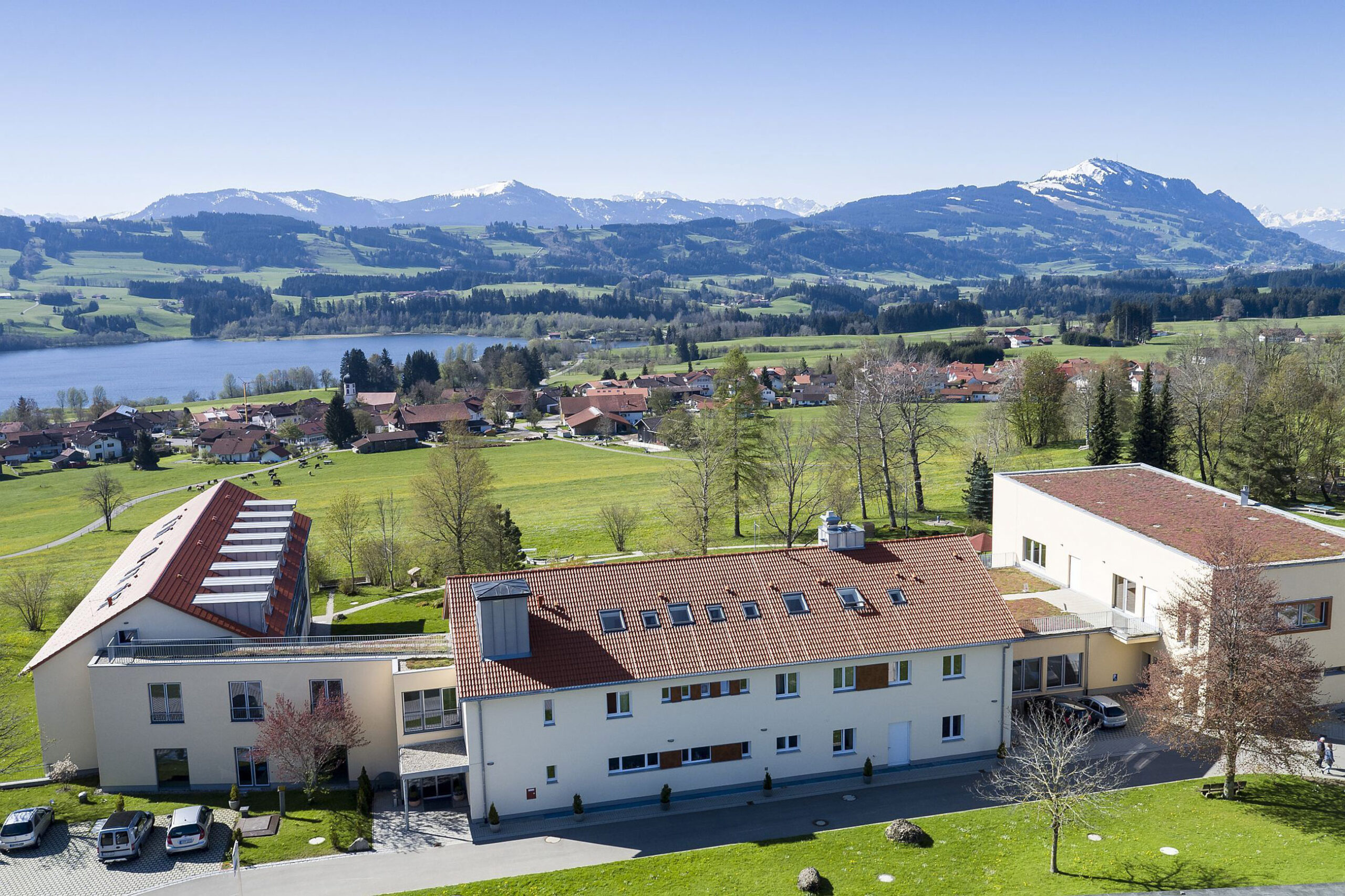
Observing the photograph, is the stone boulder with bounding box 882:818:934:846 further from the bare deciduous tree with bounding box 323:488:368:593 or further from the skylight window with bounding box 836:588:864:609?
the bare deciduous tree with bounding box 323:488:368:593

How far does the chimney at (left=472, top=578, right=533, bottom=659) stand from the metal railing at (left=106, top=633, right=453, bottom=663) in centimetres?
341

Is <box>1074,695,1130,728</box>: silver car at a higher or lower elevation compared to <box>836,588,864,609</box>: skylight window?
lower

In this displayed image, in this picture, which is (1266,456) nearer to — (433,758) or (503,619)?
(503,619)

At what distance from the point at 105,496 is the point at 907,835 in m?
84.9

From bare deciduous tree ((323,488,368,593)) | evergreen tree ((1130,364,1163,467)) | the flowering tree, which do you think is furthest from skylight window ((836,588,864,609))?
evergreen tree ((1130,364,1163,467))

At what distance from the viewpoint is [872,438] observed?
2707 inches

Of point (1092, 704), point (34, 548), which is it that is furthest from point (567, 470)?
point (1092, 704)

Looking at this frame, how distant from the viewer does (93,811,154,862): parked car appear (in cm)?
2634

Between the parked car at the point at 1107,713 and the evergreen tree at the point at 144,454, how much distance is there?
12297cm

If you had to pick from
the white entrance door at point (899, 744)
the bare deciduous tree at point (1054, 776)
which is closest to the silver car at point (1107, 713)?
the bare deciduous tree at point (1054, 776)

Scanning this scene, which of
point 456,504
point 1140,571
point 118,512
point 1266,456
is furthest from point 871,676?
point 118,512

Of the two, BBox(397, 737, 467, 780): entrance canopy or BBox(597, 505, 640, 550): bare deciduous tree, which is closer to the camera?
BBox(397, 737, 467, 780): entrance canopy

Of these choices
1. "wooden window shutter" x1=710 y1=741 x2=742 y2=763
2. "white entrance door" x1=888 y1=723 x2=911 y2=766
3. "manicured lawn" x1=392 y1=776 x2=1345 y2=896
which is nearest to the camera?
"manicured lawn" x1=392 y1=776 x2=1345 y2=896

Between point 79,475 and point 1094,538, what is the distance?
4880 inches
